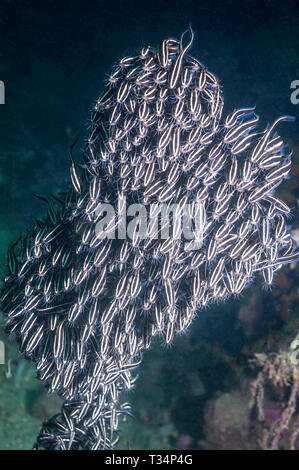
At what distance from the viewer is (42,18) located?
494 inches

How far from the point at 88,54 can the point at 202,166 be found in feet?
35.2

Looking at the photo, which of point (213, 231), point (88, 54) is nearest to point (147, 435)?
point (213, 231)

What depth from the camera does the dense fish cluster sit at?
13.8 ft

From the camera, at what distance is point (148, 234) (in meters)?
4.12

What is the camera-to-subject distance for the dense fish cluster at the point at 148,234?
13.8 ft

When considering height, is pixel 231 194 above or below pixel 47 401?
above

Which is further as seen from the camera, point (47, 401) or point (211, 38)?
point (211, 38)

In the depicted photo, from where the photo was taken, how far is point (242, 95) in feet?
27.3

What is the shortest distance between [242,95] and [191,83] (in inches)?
185

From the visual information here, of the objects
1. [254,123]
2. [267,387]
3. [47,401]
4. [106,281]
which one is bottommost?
[47,401]
